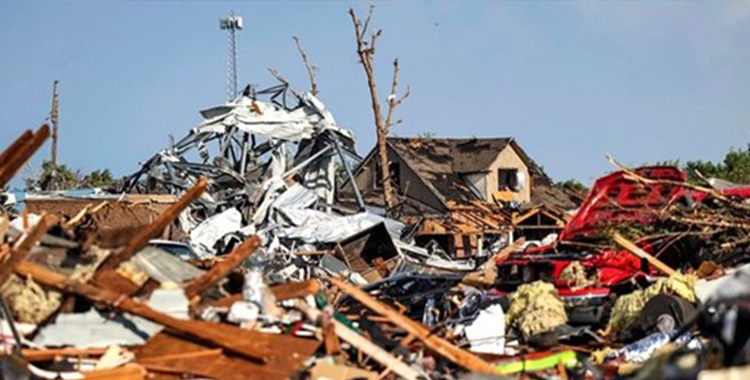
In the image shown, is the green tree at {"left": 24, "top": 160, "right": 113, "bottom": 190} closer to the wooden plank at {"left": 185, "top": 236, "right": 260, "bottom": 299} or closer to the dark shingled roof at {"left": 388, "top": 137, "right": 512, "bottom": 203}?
the dark shingled roof at {"left": 388, "top": 137, "right": 512, "bottom": 203}

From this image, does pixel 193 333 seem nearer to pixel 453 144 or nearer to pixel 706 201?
pixel 706 201

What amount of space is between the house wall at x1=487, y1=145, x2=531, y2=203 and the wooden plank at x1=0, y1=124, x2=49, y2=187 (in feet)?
132

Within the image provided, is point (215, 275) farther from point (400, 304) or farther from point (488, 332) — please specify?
point (400, 304)

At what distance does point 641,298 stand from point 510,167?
125ft

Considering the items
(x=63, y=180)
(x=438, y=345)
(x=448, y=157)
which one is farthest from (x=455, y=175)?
(x=438, y=345)

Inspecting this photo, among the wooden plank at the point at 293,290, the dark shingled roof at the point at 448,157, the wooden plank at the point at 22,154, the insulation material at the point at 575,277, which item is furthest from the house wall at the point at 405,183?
the wooden plank at the point at 22,154

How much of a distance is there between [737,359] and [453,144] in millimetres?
44679

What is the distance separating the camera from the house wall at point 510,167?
47375mm

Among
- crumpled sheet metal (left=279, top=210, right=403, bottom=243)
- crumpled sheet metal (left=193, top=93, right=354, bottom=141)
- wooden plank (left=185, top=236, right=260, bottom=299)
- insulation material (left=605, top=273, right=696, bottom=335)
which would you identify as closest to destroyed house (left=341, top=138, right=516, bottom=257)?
crumpled sheet metal (left=193, top=93, right=354, bottom=141)

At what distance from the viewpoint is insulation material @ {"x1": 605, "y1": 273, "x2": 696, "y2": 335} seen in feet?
33.8

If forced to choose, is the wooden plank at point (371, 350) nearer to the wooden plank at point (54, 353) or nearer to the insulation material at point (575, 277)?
the wooden plank at point (54, 353)

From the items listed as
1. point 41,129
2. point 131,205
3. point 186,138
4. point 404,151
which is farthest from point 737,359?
point 404,151

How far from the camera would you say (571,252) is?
12.2m

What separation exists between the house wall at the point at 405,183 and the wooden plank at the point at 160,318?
35.4 metres
